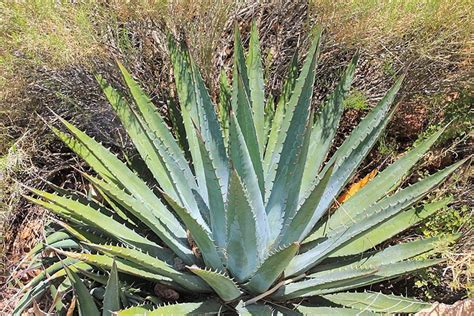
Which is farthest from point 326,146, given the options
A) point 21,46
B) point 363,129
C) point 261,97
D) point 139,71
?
point 21,46

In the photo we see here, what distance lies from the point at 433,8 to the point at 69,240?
2.07 metres

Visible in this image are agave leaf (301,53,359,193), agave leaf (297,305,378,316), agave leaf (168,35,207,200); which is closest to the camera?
agave leaf (297,305,378,316)

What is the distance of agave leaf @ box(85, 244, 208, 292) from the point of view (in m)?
1.88

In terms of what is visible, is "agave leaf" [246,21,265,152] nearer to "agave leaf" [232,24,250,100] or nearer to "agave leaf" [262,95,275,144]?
"agave leaf" [232,24,250,100]

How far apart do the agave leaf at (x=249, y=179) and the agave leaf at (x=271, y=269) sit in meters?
0.10

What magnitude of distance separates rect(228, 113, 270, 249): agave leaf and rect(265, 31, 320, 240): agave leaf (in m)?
0.09

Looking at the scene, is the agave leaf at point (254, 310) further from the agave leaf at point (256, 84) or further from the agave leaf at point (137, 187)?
the agave leaf at point (256, 84)

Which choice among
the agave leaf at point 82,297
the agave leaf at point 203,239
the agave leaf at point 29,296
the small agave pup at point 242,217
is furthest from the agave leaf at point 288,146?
the agave leaf at point 29,296

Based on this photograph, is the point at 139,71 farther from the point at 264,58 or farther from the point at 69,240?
the point at 69,240

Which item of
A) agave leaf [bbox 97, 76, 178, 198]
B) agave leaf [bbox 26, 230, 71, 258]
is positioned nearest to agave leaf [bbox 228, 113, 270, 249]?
agave leaf [bbox 97, 76, 178, 198]

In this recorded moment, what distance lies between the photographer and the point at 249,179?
6.17 ft

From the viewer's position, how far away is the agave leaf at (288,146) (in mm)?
2039

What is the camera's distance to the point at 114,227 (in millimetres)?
2160

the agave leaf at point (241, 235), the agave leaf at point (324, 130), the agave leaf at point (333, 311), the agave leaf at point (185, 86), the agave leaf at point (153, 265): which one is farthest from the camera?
the agave leaf at point (185, 86)
